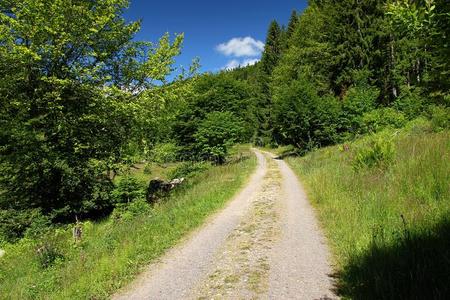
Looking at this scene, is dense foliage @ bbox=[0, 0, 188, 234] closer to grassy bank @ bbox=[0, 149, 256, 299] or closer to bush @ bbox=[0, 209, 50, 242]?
bush @ bbox=[0, 209, 50, 242]

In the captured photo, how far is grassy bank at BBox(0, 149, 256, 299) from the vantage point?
7414 millimetres

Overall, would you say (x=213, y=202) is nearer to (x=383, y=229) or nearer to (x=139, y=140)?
(x=139, y=140)

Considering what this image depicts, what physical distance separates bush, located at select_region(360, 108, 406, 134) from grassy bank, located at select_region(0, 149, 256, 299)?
62.3 ft

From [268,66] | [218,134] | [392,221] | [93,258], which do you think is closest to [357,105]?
[218,134]

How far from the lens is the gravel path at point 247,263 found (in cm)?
644

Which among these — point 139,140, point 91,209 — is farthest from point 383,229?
point 91,209

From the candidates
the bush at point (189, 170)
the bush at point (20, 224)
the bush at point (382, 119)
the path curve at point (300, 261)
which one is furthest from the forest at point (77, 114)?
the bush at point (189, 170)

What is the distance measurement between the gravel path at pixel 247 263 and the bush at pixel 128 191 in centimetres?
659

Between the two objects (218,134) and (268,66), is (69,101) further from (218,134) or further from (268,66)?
Answer: (268,66)

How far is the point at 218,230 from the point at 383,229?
15.4 feet

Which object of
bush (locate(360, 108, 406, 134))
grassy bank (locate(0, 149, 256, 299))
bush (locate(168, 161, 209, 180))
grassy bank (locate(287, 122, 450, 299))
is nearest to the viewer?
grassy bank (locate(287, 122, 450, 299))

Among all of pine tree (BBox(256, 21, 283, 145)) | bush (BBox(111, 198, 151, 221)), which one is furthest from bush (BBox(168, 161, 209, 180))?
pine tree (BBox(256, 21, 283, 145))

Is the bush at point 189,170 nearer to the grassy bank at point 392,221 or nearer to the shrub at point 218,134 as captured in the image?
the shrub at point 218,134

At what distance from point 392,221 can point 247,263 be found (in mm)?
3395
